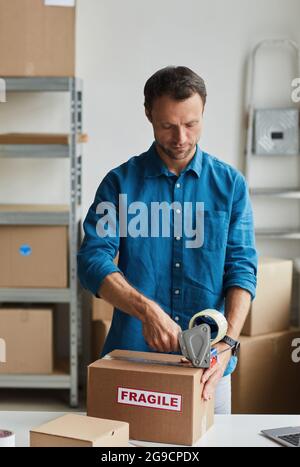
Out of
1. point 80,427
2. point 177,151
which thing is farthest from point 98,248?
point 80,427

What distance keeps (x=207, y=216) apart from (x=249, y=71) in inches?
65.9

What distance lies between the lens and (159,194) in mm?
1948

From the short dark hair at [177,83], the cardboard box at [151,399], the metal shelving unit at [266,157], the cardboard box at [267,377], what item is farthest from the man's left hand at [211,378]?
the metal shelving unit at [266,157]

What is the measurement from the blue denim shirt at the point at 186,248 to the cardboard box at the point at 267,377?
3.87 ft

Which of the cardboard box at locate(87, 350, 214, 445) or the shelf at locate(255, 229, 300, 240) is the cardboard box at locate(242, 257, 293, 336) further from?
the cardboard box at locate(87, 350, 214, 445)

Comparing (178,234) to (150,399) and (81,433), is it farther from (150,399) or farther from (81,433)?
(81,433)

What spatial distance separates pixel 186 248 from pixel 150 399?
1.67 feet

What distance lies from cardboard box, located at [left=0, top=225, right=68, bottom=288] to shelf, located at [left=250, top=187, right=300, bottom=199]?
88 cm

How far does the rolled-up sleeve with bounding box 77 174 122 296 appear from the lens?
1803 millimetres
